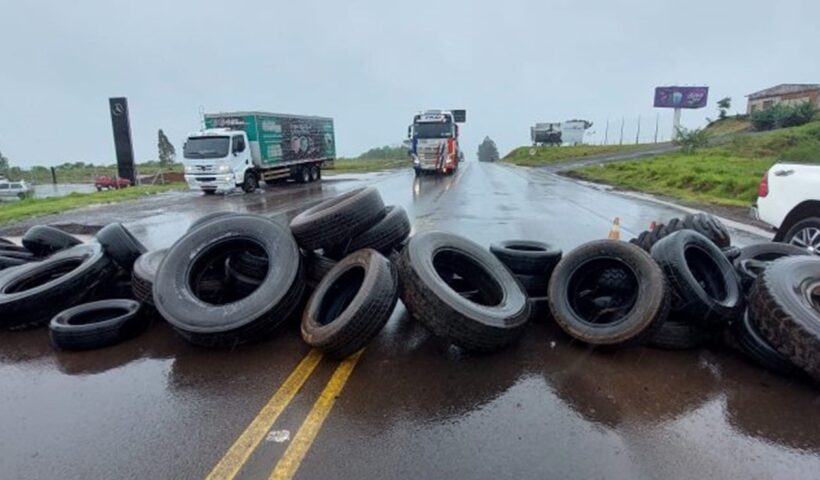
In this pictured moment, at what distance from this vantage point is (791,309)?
3.80 metres

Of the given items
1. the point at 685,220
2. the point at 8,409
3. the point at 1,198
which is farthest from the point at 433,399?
the point at 1,198

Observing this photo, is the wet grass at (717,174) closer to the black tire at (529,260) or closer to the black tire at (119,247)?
the black tire at (529,260)

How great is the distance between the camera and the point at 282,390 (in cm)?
Answer: 374

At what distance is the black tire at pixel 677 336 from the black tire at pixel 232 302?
11.0 feet

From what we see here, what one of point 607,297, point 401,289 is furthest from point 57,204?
point 607,297

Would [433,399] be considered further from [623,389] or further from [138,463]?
[138,463]

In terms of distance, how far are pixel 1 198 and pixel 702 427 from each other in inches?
1489

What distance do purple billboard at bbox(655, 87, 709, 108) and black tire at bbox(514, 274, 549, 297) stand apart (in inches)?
3087

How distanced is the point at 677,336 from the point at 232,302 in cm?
419

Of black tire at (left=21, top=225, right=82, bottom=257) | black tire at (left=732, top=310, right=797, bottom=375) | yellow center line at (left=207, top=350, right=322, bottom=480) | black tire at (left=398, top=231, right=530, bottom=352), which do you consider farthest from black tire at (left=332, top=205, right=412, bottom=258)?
black tire at (left=21, top=225, right=82, bottom=257)

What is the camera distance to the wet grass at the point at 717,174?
59.6 feet

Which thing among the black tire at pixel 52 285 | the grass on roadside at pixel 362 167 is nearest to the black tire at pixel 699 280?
the black tire at pixel 52 285

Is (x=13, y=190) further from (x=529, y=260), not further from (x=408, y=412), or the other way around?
(x=408, y=412)

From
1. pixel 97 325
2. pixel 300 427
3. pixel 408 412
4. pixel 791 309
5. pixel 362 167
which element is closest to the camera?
pixel 300 427
